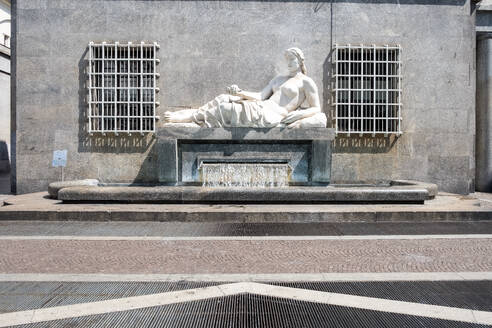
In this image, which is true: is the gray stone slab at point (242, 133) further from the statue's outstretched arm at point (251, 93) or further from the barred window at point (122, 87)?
the barred window at point (122, 87)

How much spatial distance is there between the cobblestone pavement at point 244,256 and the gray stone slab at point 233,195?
194 centimetres

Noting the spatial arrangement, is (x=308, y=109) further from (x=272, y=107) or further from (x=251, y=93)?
(x=251, y=93)

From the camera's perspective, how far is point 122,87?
32.8 feet

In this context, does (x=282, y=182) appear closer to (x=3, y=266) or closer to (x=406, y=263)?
(x=406, y=263)

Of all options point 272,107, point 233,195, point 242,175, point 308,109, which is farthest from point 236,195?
point 308,109

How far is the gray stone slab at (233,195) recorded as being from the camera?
22.2 feet

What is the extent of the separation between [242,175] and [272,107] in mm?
1745

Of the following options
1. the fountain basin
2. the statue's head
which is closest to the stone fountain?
the statue's head

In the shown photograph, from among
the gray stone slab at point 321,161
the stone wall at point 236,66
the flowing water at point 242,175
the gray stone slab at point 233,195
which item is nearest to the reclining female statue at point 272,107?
the gray stone slab at point 321,161

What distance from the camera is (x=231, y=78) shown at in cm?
1028

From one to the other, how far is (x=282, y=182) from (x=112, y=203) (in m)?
3.60

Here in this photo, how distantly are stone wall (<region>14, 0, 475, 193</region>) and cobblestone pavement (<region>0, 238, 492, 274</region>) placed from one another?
554 centimetres

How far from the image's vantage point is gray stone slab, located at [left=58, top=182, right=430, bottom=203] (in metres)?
6.77

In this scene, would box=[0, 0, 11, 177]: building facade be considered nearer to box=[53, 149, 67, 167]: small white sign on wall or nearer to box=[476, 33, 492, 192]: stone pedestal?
box=[53, 149, 67, 167]: small white sign on wall
